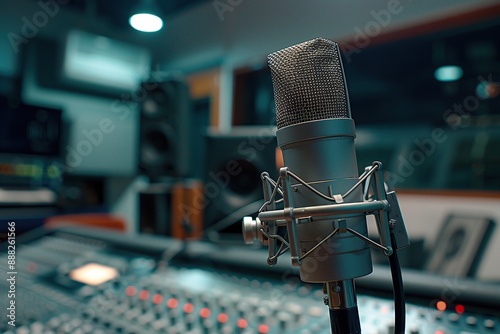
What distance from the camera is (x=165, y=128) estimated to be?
4.00ft

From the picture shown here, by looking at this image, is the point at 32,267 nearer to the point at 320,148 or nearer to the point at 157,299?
the point at 157,299

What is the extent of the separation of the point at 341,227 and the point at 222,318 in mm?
→ 352

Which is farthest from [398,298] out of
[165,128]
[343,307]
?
[165,128]

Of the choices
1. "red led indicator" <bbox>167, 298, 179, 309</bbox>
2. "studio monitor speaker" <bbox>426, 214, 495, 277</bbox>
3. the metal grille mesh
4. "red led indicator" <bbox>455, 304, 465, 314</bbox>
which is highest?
the metal grille mesh

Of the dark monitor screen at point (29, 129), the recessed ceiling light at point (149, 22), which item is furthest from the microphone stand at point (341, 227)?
the dark monitor screen at point (29, 129)

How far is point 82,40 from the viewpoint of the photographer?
1546 mm

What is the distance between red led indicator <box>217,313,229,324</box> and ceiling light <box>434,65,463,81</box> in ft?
3.44

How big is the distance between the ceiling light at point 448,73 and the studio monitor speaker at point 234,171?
65cm

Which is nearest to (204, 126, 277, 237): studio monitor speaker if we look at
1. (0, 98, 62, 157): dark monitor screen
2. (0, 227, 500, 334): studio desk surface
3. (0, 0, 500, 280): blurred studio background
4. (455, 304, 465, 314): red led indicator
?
(0, 0, 500, 280): blurred studio background

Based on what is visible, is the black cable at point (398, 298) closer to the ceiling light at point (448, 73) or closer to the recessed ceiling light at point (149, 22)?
the recessed ceiling light at point (149, 22)

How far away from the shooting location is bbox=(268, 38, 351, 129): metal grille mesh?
287mm

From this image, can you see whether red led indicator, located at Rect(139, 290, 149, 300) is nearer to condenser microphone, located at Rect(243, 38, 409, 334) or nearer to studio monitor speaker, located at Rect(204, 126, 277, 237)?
studio monitor speaker, located at Rect(204, 126, 277, 237)

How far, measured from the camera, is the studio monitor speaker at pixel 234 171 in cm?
96

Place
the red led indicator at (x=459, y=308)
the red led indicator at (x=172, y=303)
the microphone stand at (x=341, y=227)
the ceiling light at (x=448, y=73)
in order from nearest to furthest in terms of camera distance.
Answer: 1. the microphone stand at (x=341, y=227)
2. the red led indicator at (x=459, y=308)
3. the red led indicator at (x=172, y=303)
4. the ceiling light at (x=448, y=73)
